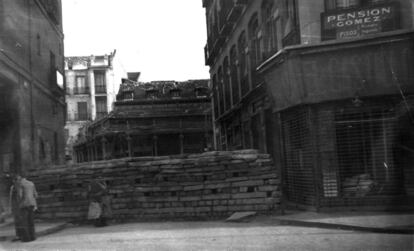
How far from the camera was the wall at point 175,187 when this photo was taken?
1198 cm

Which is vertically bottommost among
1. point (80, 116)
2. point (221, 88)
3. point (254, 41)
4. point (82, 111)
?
point (221, 88)

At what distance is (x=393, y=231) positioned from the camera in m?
8.48

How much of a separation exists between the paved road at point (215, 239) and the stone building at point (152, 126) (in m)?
31.7

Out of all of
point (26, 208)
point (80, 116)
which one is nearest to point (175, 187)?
point (26, 208)

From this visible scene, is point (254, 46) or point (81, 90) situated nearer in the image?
point (254, 46)

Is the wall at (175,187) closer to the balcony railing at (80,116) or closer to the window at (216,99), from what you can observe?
the window at (216,99)

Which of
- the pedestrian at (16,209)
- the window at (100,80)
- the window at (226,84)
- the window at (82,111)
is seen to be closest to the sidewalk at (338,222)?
the pedestrian at (16,209)

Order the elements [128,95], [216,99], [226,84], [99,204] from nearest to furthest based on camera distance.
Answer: [99,204] < [226,84] < [216,99] < [128,95]

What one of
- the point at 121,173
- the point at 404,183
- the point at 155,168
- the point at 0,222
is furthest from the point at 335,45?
the point at 0,222

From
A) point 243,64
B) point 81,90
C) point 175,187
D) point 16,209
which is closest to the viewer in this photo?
point 16,209

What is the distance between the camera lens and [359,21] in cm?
1148

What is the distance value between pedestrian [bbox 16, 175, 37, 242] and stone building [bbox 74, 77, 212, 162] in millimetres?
31685

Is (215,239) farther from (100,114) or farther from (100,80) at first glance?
(100,114)

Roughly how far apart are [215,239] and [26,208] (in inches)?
157
